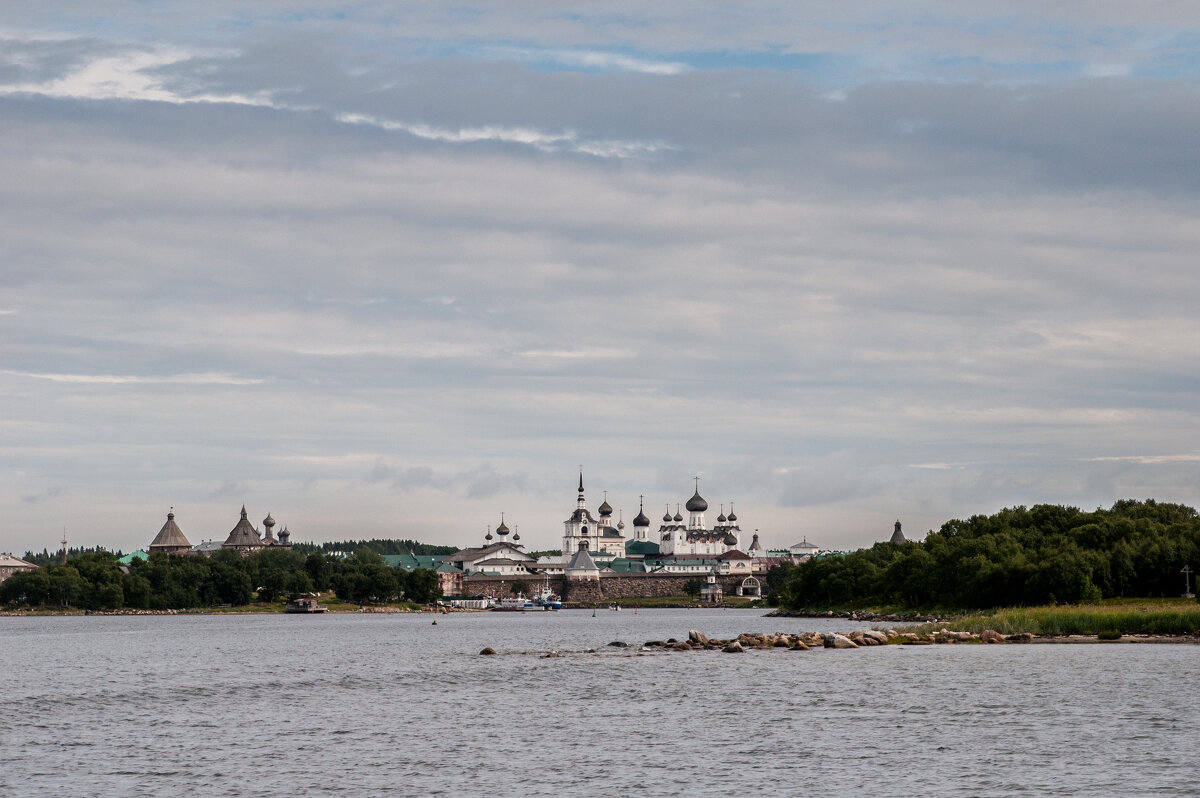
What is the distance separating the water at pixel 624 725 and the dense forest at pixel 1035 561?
3020 cm

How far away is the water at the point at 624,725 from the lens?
119ft

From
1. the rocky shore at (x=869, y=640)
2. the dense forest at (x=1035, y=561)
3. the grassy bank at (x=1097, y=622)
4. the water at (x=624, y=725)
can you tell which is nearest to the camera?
the water at (x=624, y=725)

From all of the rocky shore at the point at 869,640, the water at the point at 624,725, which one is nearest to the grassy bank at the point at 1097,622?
the rocky shore at the point at 869,640

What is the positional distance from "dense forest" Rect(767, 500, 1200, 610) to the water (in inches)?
1189

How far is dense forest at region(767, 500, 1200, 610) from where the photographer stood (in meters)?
106

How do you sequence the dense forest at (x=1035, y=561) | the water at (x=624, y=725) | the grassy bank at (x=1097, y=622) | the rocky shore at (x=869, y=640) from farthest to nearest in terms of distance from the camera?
the dense forest at (x=1035, y=561), the grassy bank at (x=1097, y=622), the rocky shore at (x=869, y=640), the water at (x=624, y=725)

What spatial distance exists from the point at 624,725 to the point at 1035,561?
2850 inches

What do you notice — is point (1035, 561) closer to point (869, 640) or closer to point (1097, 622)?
point (1097, 622)

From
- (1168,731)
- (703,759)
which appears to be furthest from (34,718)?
(1168,731)

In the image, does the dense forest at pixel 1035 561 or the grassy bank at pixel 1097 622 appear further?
the dense forest at pixel 1035 561

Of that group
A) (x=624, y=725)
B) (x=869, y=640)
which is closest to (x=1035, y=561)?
(x=869, y=640)

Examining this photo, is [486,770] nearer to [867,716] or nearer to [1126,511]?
[867,716]

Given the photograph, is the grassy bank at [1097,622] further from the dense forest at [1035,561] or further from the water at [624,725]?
the dense forest at [1035,561]

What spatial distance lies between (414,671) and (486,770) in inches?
1461
